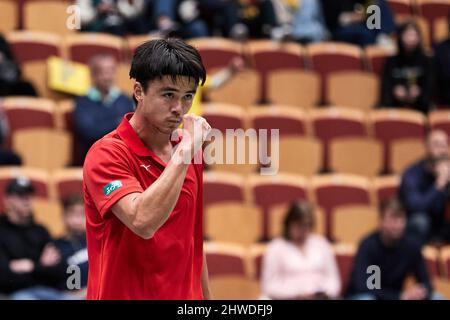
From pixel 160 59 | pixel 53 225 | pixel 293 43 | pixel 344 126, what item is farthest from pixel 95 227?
pixel 293 43

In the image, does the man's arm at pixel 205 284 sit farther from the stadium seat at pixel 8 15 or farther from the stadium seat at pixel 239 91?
the stadium seat at pixel 8 15

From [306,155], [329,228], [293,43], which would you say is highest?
[293,43]

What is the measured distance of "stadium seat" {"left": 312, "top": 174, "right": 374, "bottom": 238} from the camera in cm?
689

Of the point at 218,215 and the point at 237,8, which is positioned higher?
the point at 237,8

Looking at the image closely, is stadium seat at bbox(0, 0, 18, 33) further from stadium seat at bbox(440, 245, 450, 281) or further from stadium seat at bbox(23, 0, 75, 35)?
stadium seat at bbox(440, 245, 450, 281)

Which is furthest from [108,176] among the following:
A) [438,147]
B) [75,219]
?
[438,147]

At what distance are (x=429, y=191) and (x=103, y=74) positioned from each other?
6.85 feet

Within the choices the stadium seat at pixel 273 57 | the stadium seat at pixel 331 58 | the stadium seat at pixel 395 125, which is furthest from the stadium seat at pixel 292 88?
the stadium seat at pixel 395 125

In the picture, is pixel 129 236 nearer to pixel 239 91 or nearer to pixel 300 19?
pixel 239 91

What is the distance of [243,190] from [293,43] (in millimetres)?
2154

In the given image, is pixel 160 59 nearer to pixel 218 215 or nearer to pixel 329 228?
pixel 218 215

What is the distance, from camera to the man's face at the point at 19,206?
18.4 feet

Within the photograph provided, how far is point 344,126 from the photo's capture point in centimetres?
766

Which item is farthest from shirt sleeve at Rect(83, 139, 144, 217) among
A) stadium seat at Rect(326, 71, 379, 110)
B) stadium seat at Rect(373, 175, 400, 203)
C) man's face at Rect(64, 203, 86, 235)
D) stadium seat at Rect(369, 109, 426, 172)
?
stadium seat at Rect(326, 71, 379, 110)
